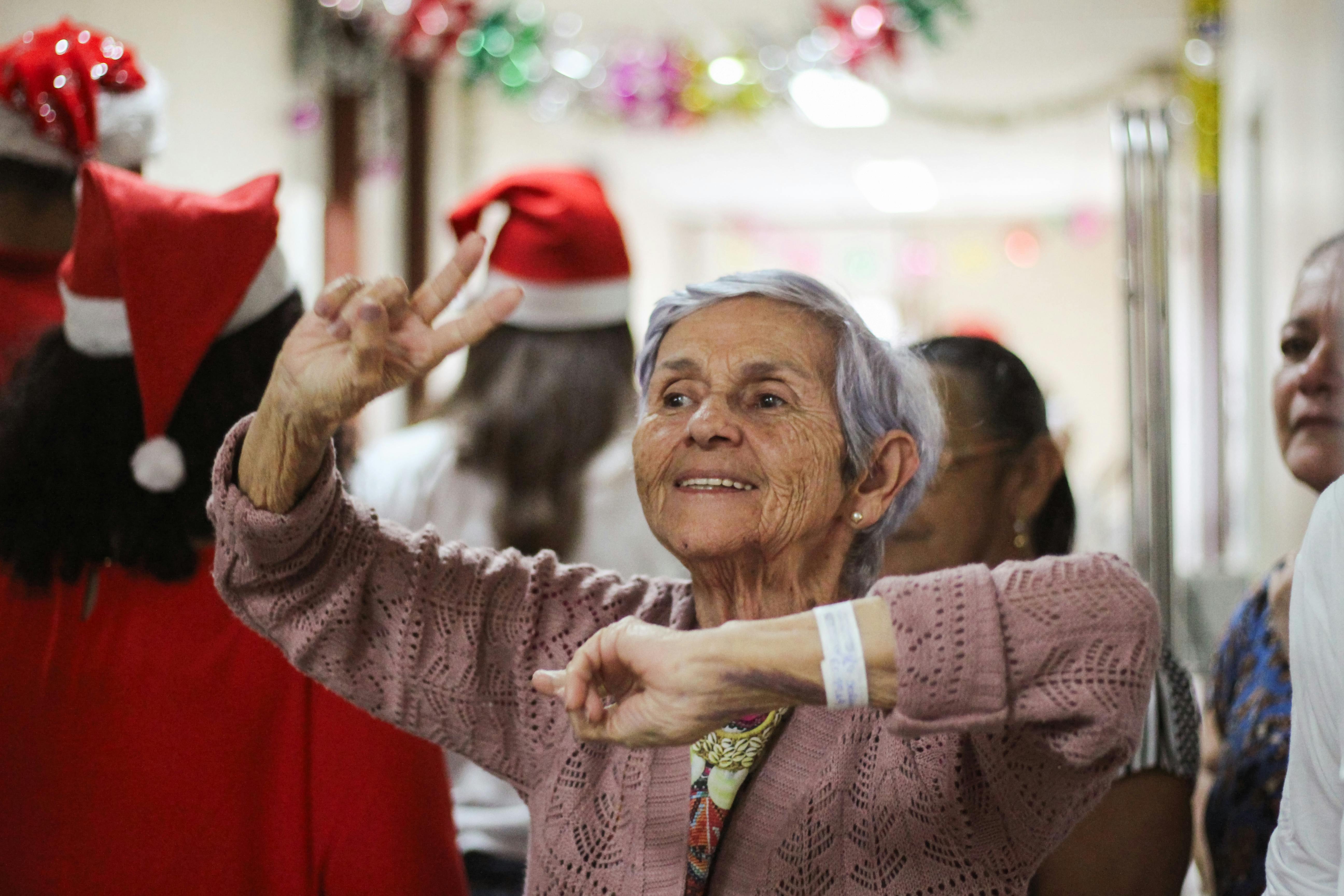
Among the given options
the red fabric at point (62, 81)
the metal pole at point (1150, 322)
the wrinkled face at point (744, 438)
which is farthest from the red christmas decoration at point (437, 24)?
the wrinkled face at point (744, 438)

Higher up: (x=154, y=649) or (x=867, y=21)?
(x=867, y=21)

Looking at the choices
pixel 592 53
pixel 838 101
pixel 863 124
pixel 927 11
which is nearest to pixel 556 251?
pixel 927 11

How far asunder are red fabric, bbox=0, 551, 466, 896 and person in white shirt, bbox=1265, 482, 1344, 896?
90cm

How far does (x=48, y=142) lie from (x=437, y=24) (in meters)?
2.88

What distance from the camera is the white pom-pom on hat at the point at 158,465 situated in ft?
4.36

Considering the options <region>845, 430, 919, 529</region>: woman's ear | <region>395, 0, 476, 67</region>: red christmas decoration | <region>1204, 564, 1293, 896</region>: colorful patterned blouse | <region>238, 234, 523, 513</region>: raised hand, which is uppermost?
<region>395, 0, 476, 67</region>: red christmas decoration

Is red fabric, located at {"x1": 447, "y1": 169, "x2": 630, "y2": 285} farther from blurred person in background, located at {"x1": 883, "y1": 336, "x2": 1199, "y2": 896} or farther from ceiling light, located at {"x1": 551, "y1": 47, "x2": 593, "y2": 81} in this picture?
ceiling light, located at {"x1": 551, "y1": 47, "x2": 593, "y2": 81}

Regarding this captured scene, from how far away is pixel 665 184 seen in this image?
9.49 m

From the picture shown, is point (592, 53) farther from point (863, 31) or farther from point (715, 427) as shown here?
→ point (715, 427)

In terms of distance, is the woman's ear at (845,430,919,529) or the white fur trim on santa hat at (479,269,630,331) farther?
the white fur trim on santa hat at (479,269,630,331)

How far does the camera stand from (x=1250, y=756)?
4.87 feet

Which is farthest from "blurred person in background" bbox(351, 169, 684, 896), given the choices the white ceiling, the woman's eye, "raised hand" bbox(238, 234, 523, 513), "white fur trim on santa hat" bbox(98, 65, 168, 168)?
the white ceiling

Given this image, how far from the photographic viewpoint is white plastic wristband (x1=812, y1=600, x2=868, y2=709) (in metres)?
0.90

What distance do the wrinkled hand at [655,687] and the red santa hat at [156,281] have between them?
64 centimetres
